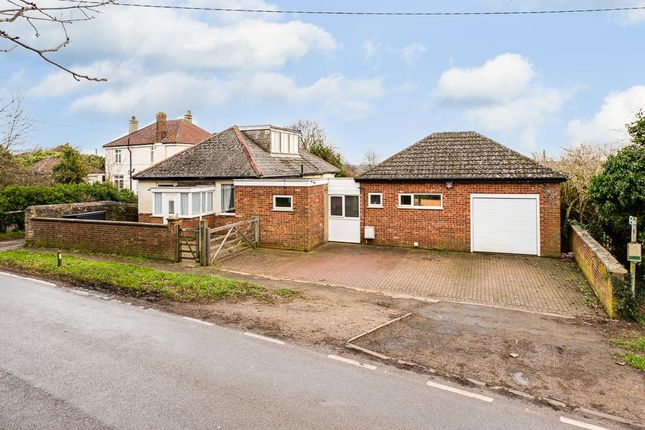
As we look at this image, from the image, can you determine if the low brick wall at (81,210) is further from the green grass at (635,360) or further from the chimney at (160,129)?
the green grass at (635,360)

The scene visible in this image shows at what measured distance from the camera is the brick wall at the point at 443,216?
1622cm

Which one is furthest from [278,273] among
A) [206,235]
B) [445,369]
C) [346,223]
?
[445,369]

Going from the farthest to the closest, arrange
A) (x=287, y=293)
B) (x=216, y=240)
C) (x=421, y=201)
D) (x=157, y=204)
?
(x=157, y=204) → (x=421, y=201) → (x=216, y=240) → (x=287, y=293)

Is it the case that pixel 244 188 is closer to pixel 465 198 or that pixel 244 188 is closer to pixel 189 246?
pixel 189 246

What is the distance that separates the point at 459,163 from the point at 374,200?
3845 millimetres

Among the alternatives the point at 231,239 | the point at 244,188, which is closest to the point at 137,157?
the point at 244,188

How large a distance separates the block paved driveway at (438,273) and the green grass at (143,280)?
2.17 m

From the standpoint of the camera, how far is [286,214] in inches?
699

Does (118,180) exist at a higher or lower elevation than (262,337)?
higher

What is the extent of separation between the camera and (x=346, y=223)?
19.3 meters

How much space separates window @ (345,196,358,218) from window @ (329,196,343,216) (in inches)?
10.9

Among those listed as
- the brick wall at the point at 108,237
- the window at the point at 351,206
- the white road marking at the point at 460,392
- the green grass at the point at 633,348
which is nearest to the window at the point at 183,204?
the brick wall at the point at 108,237

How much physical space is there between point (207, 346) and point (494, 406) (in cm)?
458

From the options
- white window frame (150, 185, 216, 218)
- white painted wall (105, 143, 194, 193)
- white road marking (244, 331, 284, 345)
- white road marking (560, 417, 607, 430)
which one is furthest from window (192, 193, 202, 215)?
white painted wall (105, 143, 194, 193)
